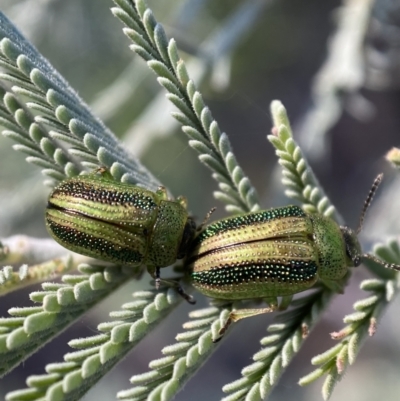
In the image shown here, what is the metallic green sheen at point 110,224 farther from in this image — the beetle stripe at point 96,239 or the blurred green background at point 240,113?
the blurred green background at point 240,113

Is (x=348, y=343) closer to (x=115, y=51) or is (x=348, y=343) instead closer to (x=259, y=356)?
(x=259, y=356)

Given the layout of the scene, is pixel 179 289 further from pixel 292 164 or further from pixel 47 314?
pixel 292 164

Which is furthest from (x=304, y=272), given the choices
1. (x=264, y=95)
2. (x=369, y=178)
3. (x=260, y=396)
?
(x=264, y=95)

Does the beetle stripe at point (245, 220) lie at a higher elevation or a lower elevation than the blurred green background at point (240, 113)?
lower

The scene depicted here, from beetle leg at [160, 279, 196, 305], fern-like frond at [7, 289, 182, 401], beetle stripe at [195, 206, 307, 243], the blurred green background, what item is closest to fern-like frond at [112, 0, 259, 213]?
beetle stripe at [195, 206, 307, 243]

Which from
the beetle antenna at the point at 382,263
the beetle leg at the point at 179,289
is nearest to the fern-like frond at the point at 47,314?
the beetle leg at the point at 179,289

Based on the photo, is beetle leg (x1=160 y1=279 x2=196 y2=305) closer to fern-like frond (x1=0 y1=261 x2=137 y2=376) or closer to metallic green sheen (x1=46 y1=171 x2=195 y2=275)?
metallic green sheen (x1=46 y1=171 x2=195 y2=275)
